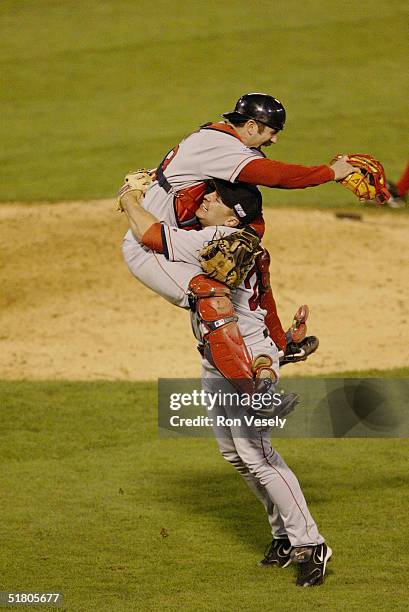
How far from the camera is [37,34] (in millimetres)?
17906

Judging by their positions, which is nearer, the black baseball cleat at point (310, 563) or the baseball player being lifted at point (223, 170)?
the baseball player being lifted at point (223, 170)

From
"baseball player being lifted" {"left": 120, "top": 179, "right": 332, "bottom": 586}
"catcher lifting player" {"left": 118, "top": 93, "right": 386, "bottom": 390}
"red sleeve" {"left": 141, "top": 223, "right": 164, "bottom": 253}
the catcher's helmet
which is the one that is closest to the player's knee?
"baseball player being lifted" {"left": 120, "top": 179, "right": 332, "bottom": 586}

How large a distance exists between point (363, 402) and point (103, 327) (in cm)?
271

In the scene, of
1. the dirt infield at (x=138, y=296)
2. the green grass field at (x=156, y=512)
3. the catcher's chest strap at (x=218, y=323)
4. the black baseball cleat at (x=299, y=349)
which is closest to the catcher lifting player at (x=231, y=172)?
the black baseball cleat at (x=299, y=349)

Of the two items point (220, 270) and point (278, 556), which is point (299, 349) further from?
point (278, 556)

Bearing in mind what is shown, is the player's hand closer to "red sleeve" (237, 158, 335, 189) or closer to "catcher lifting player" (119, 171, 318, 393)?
"red sleeve" (237, 158, 335, 189)

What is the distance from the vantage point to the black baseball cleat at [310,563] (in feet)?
17.9

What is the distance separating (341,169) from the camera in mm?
5461

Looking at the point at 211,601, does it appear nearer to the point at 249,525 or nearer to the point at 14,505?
the point at 249,525

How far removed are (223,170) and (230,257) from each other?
0.43 metres

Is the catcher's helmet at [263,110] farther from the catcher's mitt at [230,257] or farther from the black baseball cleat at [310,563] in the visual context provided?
the black baseball cleat at [310,563]

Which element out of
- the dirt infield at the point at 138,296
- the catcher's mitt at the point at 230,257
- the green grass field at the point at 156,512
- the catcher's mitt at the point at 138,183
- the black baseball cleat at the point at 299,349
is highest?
the catcher's mitt at the point at 138,183

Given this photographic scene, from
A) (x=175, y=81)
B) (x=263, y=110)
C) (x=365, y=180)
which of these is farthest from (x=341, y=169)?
(x=175, y=81)

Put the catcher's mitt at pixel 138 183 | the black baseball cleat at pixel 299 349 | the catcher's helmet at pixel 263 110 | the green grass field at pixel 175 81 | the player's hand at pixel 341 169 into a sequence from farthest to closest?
the green grass field at pixel 175 81, the black baseball cleat at pixel 299 349, the catcher's mitt at pixel 138 183, the catcher's helmet at pixel 263 110, the player's hand at pixel 341 169
